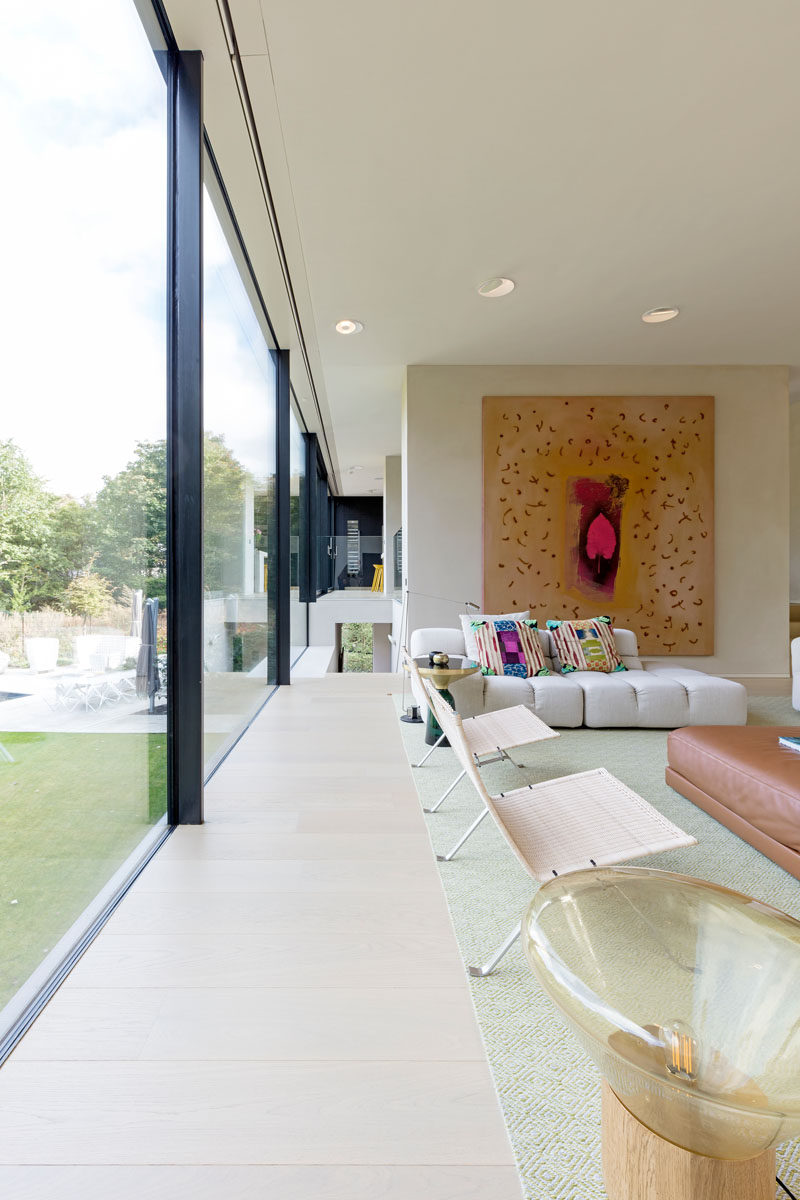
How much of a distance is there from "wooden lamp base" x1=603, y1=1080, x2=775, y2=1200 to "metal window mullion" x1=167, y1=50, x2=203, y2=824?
1985mm

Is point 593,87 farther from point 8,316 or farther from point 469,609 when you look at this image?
point 469,609

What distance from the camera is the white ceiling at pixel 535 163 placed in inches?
91.5

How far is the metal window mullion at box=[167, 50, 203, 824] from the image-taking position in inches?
98.7

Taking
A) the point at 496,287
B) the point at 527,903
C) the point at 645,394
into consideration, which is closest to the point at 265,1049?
the point at 527,903

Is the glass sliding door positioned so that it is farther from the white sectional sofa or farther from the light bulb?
the light bulb

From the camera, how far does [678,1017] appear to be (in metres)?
0.97

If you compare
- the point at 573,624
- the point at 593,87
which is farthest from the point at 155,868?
the point at 573,624

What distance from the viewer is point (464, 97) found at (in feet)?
8.65

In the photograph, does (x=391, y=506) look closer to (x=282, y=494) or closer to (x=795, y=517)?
(x=282, y=494)

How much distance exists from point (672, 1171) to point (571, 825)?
1.06m

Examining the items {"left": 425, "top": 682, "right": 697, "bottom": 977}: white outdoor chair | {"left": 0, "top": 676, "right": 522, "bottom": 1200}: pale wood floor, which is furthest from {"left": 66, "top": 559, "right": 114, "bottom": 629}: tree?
{"left": 425, "top": 682, "right": 697, "bottom": 977}: white outdoor chair

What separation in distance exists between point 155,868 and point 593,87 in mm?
3327

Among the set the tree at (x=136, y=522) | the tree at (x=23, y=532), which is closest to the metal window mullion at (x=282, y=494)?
the tree at (x=136, y=522)

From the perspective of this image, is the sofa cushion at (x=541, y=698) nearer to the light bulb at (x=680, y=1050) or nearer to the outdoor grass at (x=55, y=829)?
the outdoor grass at (x=55, y=829)
